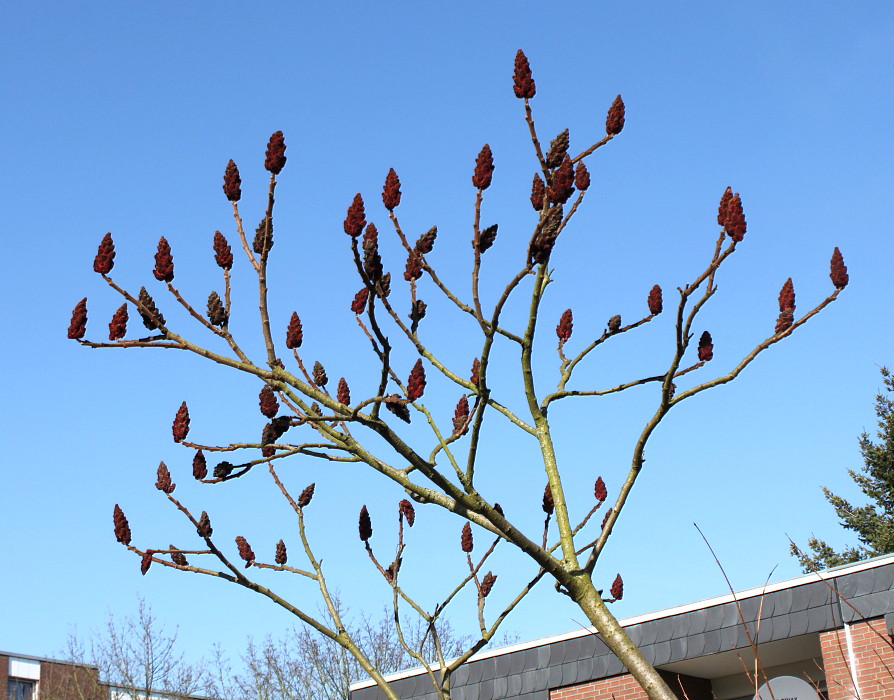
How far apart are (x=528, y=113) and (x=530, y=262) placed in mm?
585

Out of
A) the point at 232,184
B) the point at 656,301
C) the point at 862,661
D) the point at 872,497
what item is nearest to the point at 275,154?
the point at 232,184

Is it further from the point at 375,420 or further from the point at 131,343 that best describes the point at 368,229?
the point at 131,343

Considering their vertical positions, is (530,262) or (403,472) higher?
(530,262)

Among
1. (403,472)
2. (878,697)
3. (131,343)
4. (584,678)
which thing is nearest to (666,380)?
(403,472)

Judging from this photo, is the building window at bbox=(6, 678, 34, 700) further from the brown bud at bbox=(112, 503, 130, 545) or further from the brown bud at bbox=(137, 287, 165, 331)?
the brown bud at bbox=(137, 287, 165, 331)

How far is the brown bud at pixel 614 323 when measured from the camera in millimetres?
4633

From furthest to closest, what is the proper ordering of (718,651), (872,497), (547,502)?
(872,497) → (718,651) → (547,502)

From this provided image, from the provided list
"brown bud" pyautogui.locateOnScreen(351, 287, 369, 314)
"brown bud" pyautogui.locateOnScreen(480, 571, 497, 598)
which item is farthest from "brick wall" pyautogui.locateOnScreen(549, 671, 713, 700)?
"brown bud" pyautogui.locateOnScreen(351, 287, 369, 314)

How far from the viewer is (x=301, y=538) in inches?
226

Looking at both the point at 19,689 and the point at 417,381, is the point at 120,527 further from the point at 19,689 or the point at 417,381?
the point at 19,689

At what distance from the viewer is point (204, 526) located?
15.5 ft

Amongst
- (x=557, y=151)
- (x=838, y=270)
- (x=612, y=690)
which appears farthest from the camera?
(x=612, y=690)

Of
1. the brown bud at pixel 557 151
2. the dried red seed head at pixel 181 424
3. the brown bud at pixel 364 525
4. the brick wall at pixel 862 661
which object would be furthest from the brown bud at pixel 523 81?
the brick wall at pixel 862 661

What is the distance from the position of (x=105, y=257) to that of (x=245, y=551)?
7.76 feet
